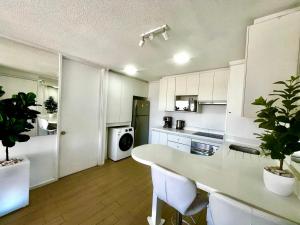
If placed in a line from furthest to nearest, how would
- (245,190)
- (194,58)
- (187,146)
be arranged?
1. (187,146)
2. (194,58)
3. (245,190)

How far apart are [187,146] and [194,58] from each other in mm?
1885

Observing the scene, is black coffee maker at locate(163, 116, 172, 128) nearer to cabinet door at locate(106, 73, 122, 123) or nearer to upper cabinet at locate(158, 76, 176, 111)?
upper cabinet at locate(158, 76, 176, 111)

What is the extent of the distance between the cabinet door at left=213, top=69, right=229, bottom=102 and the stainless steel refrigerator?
213cm

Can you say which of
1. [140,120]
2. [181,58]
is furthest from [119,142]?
[181,58]

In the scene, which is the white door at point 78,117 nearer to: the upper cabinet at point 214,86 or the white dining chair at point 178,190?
the white dining chair at point 178,190

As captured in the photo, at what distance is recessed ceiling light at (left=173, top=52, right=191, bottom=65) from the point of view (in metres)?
2.29

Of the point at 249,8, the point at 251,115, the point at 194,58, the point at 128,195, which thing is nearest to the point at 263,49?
the point at 249,8

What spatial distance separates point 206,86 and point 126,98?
2.12m

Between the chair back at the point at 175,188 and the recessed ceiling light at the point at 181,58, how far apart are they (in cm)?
190

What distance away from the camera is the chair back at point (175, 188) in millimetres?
999

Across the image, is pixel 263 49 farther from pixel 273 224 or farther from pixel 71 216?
pixel 71 216

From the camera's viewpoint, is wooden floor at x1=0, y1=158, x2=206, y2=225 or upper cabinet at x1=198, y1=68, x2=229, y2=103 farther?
upper cabinet at x1=198, y1=68, x2=229, y2=103

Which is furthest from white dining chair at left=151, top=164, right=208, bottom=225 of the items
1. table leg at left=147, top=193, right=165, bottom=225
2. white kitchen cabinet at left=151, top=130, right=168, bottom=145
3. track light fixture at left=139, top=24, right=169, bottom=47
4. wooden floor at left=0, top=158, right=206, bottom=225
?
white kitchen cabinet at left=151, top=130, right=168, bottom=145

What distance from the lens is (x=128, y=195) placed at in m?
2.25
